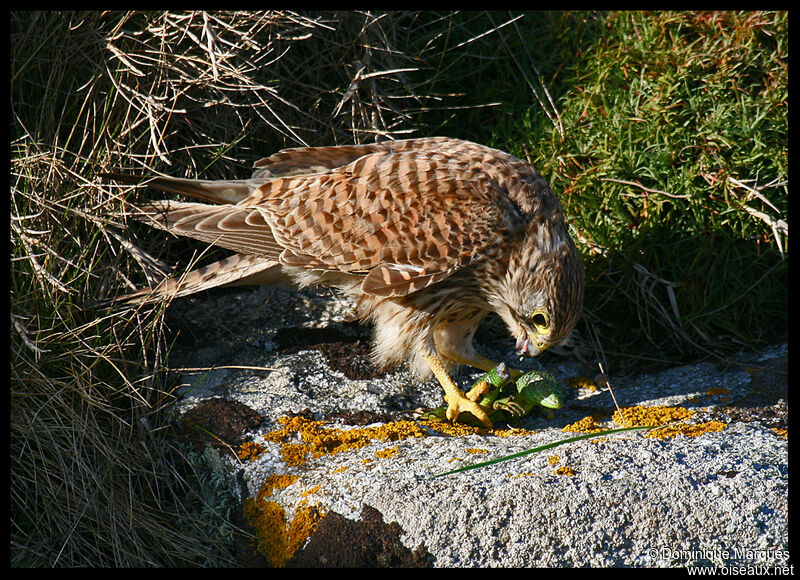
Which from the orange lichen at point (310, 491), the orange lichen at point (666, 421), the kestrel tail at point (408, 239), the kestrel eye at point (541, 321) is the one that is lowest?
the orange lichen at point (666, 421)

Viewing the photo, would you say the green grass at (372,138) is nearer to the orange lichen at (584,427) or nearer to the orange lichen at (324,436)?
the orange lichen at (324,436)

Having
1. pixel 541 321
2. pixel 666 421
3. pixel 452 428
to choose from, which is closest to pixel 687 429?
pixel 666 421

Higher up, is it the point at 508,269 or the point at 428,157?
the point at 428,157

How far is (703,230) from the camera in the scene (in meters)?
3.63

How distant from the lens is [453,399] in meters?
3.18

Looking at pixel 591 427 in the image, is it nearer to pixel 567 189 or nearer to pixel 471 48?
pixel 567 189

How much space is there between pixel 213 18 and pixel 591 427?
250 cm

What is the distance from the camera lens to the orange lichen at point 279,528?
240 centimetres

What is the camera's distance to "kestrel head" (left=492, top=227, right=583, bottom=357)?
121 inches

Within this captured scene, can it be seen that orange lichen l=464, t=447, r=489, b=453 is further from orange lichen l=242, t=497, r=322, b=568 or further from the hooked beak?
the hooked beak

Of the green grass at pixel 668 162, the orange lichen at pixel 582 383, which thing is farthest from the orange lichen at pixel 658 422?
the green grass at pixel 668 162

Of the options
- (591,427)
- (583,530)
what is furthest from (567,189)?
(583,530)

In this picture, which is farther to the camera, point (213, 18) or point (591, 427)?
point (213, 18)

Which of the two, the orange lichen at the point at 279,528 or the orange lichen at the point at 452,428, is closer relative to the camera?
the orange lichen at the point at 279,528
